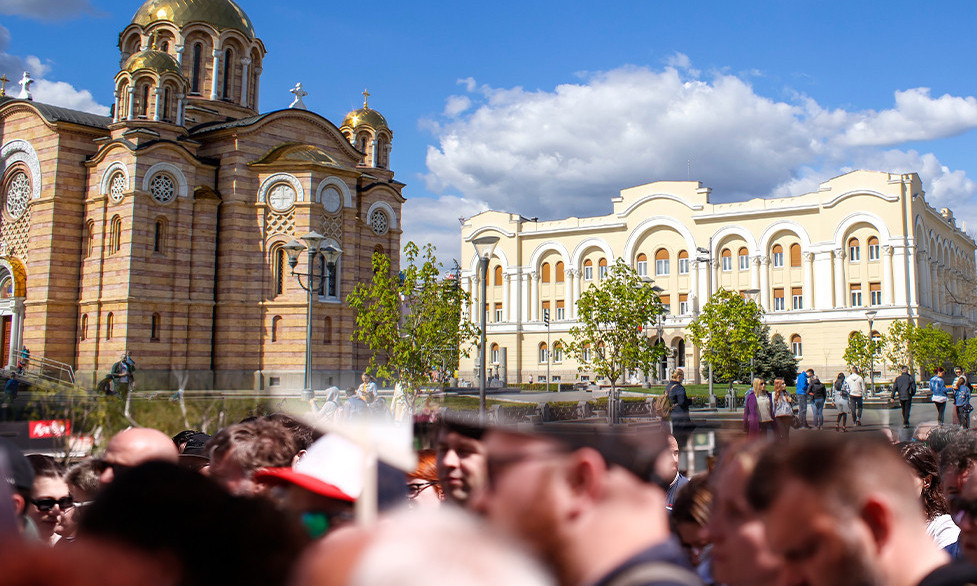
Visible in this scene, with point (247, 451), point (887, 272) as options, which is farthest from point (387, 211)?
point (887, 272)

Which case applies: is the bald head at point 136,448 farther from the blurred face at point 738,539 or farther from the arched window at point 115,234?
the arched window at point 115,234

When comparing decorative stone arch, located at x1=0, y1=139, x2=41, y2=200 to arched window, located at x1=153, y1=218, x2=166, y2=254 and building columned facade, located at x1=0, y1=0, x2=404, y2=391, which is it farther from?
arched window, located at x1=153, y1=218, x2=166, y2=254

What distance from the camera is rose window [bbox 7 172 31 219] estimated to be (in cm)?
2822

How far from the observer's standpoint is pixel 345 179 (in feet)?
92.9

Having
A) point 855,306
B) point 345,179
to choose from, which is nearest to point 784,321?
point 855,306

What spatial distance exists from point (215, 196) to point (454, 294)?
1040cm

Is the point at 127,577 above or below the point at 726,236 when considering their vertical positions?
below

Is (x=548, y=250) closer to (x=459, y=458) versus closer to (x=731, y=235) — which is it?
(x=731, y=235)

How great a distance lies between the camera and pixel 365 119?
3406 cm

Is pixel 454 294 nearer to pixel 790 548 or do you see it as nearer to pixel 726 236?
pixel 790 548

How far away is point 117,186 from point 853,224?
3996 cm

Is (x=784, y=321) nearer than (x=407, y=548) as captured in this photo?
No

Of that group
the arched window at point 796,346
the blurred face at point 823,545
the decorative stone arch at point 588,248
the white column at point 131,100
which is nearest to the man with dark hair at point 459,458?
the blurred face at point 823,545

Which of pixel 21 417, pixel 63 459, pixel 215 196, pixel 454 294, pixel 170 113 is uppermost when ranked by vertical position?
pixel 170 113
